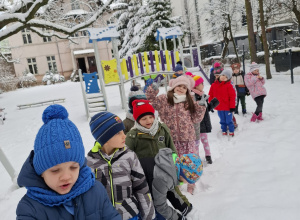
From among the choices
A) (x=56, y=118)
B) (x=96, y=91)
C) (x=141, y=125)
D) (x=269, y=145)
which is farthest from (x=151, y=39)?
(x=56, y=118)

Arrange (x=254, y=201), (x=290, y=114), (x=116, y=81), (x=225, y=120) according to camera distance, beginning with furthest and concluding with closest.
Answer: (x=116, y=81) → (x=290, y=114) → (x=225, y=120) → (x=254, y=201)

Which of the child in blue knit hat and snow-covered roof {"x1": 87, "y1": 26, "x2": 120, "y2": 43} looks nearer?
the child in blue knit hat

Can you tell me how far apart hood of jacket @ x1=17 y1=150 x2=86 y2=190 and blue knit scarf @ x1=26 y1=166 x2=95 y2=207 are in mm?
27

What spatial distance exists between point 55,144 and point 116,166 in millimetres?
722

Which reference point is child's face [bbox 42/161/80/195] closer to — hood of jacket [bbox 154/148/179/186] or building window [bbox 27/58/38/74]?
hood of jacket [bbox 154/148/179/186]

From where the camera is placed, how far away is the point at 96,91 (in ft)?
32.1

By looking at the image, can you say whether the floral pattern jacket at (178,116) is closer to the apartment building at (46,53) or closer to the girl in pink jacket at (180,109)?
the girl in pink jacket at (180,109)

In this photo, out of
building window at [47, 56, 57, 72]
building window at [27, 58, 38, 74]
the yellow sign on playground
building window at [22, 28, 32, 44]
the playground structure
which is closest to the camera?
the playground structure

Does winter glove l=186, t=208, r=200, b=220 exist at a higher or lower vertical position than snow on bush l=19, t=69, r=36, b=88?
lower

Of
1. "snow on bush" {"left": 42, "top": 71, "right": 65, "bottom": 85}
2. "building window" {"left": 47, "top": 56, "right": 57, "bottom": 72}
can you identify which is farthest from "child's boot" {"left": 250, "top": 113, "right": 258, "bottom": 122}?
"building window" {"left": 47, "top": 56, "right": 57, "bottom": 72}

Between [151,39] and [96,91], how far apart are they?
9.00 meters

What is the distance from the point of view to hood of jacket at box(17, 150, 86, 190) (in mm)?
1227

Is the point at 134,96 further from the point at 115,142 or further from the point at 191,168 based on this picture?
the point at 191,168

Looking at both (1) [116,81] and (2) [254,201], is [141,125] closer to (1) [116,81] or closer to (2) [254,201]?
(2) [254,201]
